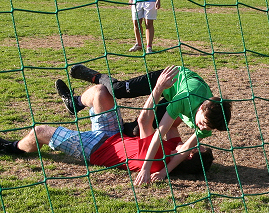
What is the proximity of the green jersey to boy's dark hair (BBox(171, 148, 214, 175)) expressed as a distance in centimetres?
16

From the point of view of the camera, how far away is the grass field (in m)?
3.23

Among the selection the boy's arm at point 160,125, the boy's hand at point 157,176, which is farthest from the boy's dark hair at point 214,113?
the boy's hand at point 157,176

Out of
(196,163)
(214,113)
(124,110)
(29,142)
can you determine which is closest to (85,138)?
(29,142)

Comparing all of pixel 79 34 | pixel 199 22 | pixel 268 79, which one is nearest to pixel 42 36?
pixel 79 34

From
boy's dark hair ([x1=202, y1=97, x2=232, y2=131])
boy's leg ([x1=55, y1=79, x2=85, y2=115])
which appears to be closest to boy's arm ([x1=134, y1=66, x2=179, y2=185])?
boy's dark hair ([x1=202, y1=97, x2=232, y2=131])

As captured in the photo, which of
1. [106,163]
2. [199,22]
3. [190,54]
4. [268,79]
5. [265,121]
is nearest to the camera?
[106,163]

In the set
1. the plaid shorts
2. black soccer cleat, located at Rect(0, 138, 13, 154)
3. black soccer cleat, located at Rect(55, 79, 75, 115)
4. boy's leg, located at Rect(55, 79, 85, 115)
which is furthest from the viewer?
black soccer cleat, located at Rect(55, 79, 75, 115)

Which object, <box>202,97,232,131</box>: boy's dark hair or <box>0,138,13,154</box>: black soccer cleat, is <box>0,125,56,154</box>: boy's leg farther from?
<box>202,97,232,131</box>: boy's dark hair

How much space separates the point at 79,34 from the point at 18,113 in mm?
5063

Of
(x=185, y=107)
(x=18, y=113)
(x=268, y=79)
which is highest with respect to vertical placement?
(x=185, y=107)

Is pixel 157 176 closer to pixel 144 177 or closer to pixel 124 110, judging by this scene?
pixel 144 177

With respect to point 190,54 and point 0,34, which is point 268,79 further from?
point 0,34

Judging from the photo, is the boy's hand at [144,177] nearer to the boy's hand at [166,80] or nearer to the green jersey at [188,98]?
the green jersey at [188,98]

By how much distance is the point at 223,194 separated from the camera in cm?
341
